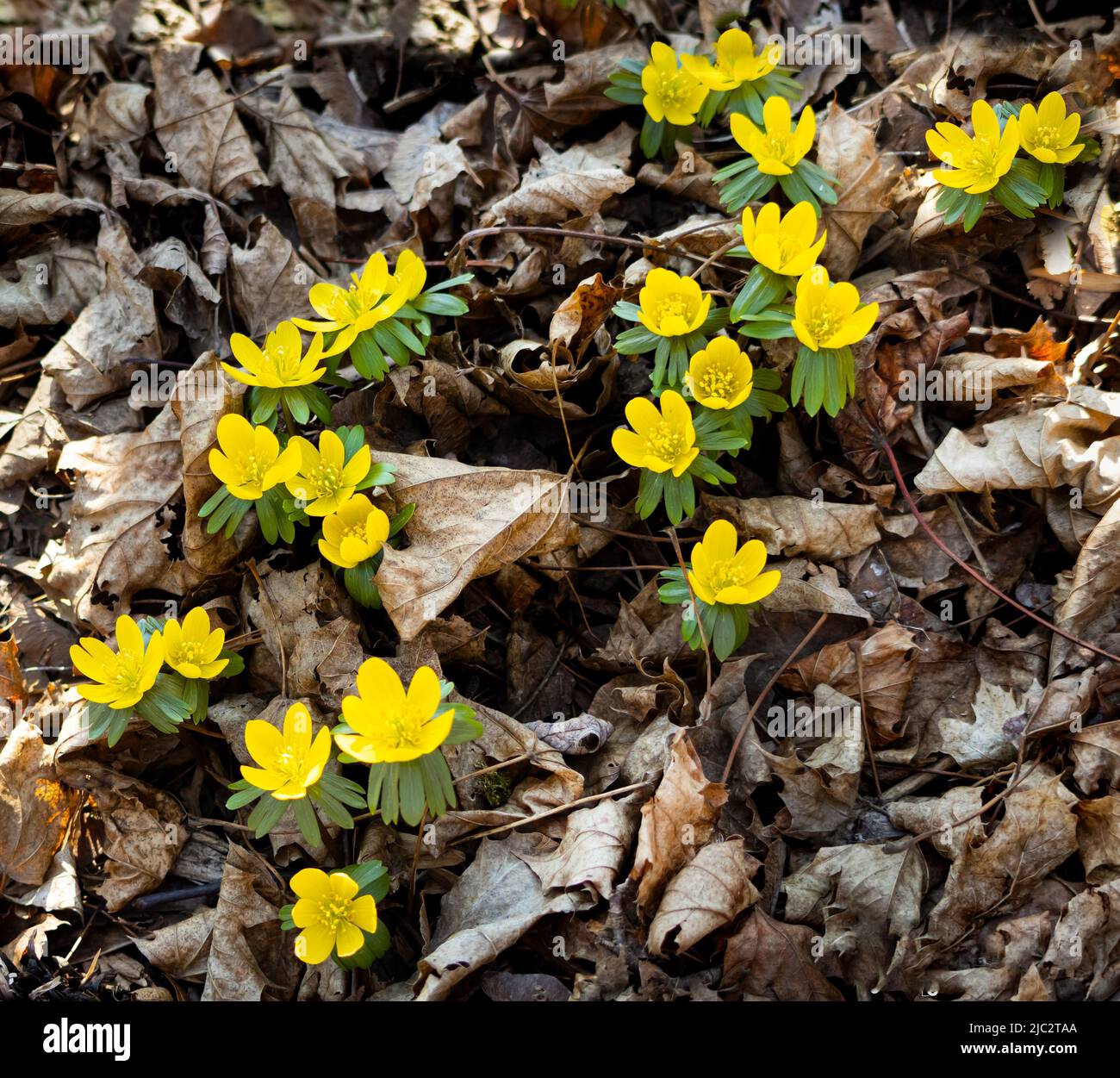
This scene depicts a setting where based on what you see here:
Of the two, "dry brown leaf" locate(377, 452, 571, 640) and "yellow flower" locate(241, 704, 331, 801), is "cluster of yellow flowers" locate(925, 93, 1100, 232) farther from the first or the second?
"yellow flower" locate(241, 704, 331, 801)

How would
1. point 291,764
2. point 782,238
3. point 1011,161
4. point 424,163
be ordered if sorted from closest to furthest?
point 291,764 < point 782,238 < point 1011,161 < point 424,163

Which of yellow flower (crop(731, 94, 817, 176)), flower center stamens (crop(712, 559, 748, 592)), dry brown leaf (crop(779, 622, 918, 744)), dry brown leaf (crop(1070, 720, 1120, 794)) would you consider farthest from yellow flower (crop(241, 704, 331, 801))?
yellow flower (crop(731, 94, 817, 176))

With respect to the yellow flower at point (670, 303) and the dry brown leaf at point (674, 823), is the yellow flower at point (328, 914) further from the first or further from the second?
the yellow flower at point (670, 303)

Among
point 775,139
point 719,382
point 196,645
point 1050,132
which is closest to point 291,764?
point 196,645

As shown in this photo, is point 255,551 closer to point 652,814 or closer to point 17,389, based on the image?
point 17,389

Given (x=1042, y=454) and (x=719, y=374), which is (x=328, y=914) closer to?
(x=719, y=374)

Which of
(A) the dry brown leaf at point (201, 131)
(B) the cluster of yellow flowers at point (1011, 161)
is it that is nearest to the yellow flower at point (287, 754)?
(A) the dry brown leaf at point (201, 131)

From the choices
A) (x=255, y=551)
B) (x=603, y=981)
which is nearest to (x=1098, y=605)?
(x=603, y=981)
